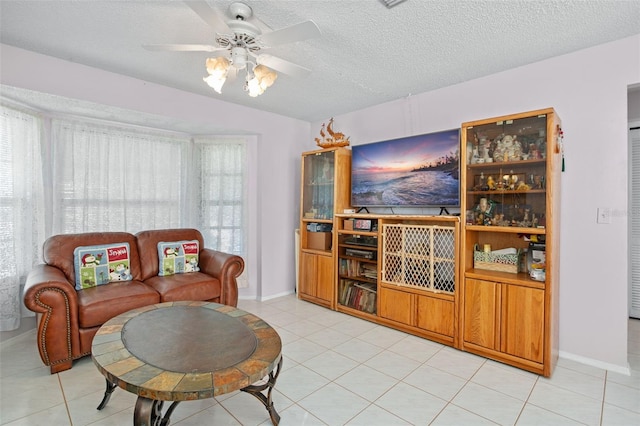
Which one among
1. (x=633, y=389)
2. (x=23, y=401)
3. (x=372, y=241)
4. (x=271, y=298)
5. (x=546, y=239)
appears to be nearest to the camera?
(x=23, y=401)

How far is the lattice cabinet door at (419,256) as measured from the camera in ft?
9.55

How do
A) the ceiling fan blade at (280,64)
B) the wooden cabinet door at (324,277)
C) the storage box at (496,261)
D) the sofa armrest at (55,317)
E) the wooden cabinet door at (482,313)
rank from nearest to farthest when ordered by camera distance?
the ceiling fan blade at (280,64), the sofa armrest at (55,317), the wooden cabinet door at (482,313), the storage box at (496,261), the wooden cabinet door at (324,277)

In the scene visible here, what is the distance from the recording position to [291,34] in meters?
1.68

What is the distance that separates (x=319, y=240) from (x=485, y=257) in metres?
1.93

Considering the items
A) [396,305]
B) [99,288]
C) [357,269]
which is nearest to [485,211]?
[396,305]

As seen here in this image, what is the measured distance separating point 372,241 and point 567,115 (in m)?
2.08

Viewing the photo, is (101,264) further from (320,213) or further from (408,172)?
(408,172)

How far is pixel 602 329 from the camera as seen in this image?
2.42 m

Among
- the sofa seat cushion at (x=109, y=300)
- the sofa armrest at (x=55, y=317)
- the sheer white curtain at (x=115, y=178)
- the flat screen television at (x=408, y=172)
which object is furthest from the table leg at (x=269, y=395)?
the sheer white curtain at (x=115, y=178)

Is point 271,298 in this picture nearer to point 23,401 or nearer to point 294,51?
point 23,401

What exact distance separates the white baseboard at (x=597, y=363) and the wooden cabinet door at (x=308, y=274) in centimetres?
253

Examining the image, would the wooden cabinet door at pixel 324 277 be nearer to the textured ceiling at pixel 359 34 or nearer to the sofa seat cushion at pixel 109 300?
the sofa seat cushion at pixel 109 300

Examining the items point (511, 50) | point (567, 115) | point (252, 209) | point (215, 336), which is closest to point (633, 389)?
→ point (567, 115)

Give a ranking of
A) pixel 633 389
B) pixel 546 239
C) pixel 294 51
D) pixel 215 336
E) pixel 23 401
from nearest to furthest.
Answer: pixel 215 336, pixel 23 401, pixel 633 389, pixel 546 239, pixel 294 51
